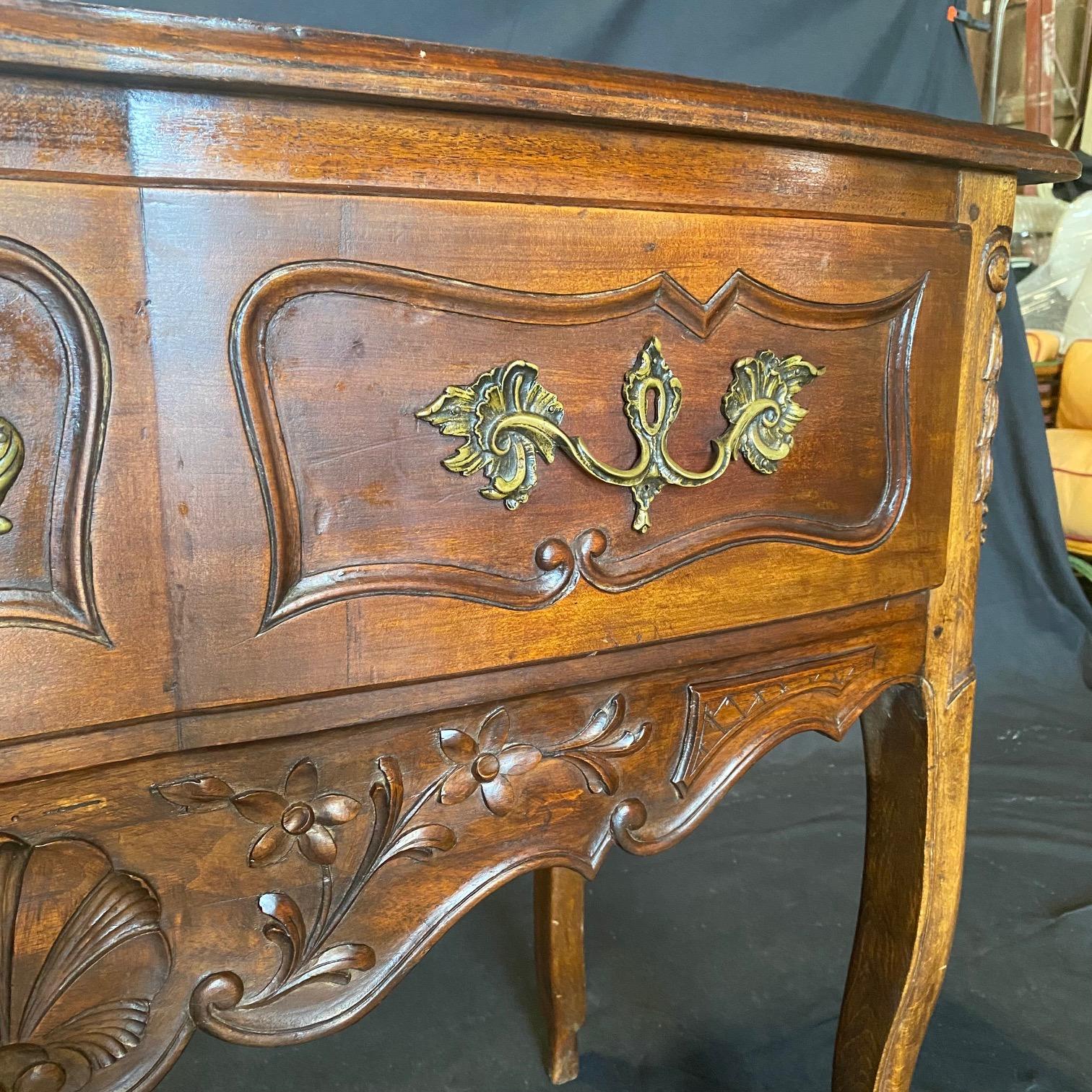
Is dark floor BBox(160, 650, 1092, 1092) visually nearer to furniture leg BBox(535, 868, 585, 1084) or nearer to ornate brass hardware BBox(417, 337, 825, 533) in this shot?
furniture leg BBox(535, 868, 585, 1084)

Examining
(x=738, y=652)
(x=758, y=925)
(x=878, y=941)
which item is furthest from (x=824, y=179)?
(x=758, y=925)

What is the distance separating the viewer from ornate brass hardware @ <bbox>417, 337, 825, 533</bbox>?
0.42m

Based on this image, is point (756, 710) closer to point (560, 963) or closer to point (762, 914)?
point (560, 963)

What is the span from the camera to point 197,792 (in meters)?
0.41

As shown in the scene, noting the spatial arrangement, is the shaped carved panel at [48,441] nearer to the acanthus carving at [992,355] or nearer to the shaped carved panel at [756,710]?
the shaped carved panel at [756,710]

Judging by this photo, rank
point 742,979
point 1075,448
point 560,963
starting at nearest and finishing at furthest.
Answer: point 560,963 → point 742,979 → point 1075,448

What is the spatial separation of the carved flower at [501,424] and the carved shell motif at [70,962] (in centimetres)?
21

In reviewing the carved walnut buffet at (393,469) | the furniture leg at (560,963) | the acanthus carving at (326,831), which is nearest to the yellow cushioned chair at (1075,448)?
the furniture leg at (560,963)

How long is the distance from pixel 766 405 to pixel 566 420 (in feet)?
0.36

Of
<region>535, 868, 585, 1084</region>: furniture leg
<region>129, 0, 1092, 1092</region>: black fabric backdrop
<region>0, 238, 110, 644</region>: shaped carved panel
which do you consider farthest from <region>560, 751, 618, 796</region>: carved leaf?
<region>129, 0, 1092, 1092</region>: black fabric backdrop

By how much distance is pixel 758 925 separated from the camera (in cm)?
120

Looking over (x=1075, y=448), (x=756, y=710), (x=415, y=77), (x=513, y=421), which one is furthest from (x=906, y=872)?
(x=1075, y=448)

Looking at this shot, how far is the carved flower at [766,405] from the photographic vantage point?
486 millimetres

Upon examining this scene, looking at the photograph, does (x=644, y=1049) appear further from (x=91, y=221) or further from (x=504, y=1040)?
(x=91, y=221)
